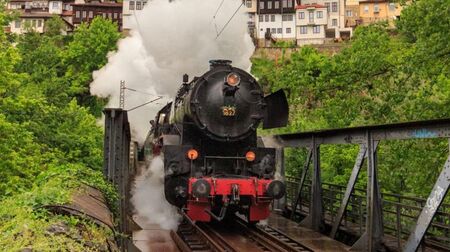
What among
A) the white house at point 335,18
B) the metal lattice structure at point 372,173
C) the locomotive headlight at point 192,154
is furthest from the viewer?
the white house at point 335,18

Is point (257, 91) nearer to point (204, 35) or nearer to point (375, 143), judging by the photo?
point (375, 143)

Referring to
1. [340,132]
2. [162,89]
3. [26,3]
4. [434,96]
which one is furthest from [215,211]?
[26,3]

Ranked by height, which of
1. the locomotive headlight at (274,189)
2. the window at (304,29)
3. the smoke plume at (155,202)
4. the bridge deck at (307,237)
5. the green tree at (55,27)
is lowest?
the bridge deck at (307,237)

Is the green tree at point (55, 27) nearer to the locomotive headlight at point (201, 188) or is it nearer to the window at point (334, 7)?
the window at point (334, 7)

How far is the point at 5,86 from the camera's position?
12.5m

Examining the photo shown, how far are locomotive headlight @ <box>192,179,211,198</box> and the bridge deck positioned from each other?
2208mm

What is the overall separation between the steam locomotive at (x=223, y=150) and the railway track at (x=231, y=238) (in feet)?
1.42

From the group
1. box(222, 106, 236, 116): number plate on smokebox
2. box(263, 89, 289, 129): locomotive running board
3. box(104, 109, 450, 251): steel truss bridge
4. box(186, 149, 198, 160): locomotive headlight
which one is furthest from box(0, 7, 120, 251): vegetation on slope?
box(263, 89, 289, 129): locomotive running board

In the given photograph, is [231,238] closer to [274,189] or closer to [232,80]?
[274,189]

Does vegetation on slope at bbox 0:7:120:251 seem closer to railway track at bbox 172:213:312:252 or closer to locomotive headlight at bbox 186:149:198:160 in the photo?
locomotive headlight at bbox 186:149:198:160

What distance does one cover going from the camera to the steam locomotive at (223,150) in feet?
30.8

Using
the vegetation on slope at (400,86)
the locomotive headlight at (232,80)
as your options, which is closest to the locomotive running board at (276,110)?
the locomotive headlight at (232,80)

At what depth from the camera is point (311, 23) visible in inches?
2579

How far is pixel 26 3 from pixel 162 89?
6604 cm
